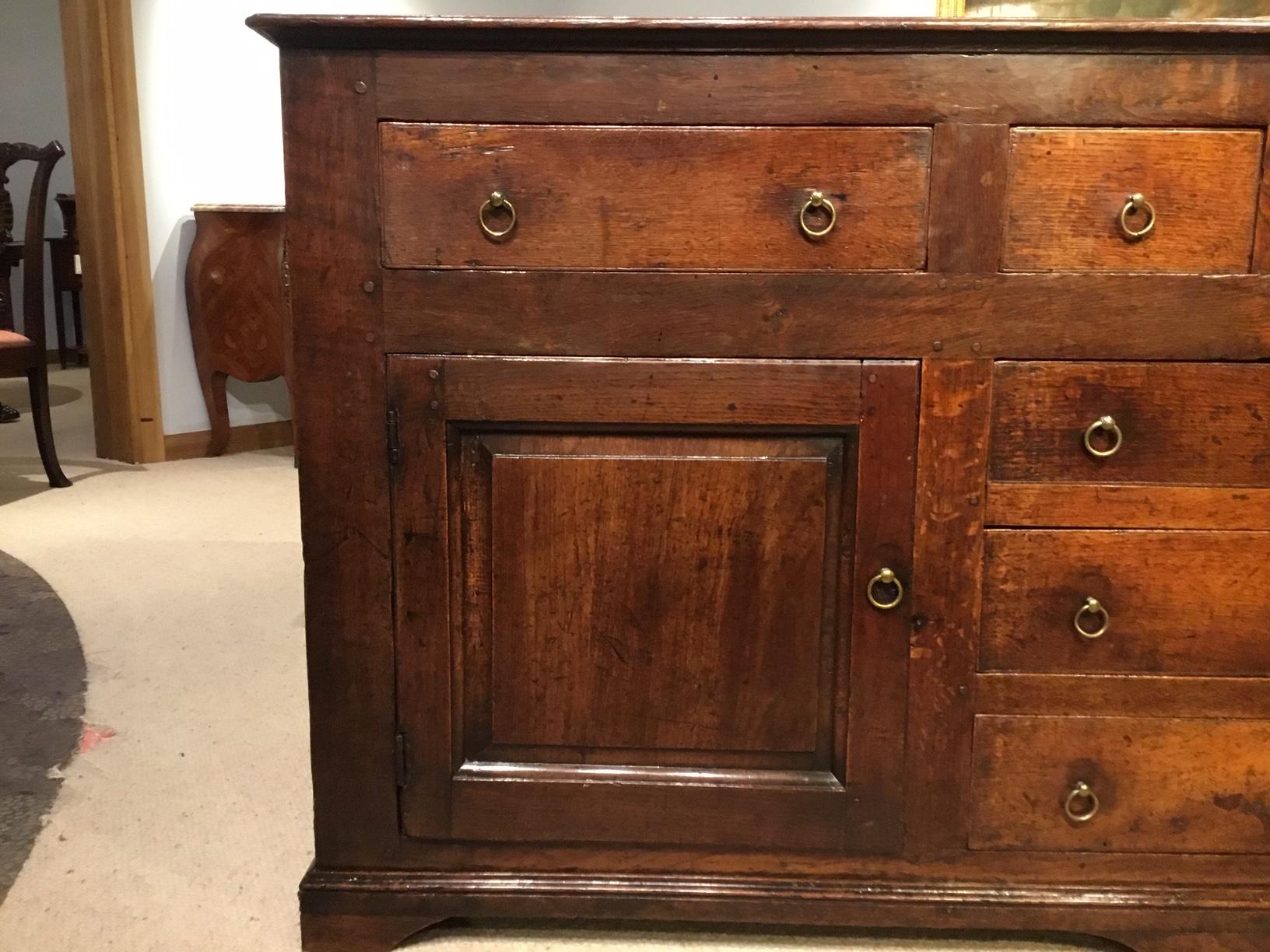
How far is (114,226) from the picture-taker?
3.32 metres

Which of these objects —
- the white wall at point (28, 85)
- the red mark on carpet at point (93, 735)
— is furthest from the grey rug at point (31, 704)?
the white wall at point (28, 85)

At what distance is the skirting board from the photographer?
139 inches

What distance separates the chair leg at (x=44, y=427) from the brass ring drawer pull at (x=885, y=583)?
2801 mm

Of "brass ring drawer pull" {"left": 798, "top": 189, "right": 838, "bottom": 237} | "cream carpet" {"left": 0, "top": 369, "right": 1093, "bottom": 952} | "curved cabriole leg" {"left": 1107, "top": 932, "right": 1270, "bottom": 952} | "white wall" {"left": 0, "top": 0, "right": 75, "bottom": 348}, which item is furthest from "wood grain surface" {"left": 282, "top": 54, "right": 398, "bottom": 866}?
"white wall" {"left": 0, "top": 0, "right": 75, "bottom": 348}

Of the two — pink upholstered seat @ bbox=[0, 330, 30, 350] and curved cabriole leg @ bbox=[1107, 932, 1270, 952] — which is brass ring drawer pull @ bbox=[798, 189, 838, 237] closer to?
curved cabriole leg @ bbox=[1107, 932, 1270, 952]

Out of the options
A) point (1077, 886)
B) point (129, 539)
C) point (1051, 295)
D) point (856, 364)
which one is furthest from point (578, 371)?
point (129, 539)

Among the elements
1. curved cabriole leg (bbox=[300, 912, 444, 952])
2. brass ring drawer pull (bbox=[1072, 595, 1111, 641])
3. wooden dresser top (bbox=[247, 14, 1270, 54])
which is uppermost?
wooden dresser top (bbox=[247, 14, 1270, 54])

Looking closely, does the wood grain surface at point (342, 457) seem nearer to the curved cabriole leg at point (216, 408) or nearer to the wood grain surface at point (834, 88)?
the wood grain surface at point (834, 88)

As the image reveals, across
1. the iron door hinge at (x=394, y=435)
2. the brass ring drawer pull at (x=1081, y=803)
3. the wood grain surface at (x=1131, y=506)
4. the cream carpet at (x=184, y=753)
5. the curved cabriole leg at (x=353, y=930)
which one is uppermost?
the iron door hinge at (x=394, y=435)

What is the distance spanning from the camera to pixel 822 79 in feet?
3.21

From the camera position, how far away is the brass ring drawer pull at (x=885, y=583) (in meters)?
1.06

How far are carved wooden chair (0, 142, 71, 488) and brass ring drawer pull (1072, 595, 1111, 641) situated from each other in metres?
2.95

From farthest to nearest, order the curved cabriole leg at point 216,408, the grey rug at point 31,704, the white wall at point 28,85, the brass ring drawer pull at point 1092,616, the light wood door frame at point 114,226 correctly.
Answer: the white wall at point 28,85 → the curved cabriole leg at point 216,408 → the light wood door frame at point 114,226 → the grey rug at point 31,704 → the brass ring drawer pull at point 1092,616

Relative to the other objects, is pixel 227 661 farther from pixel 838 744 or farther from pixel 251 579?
pixel 838 744
